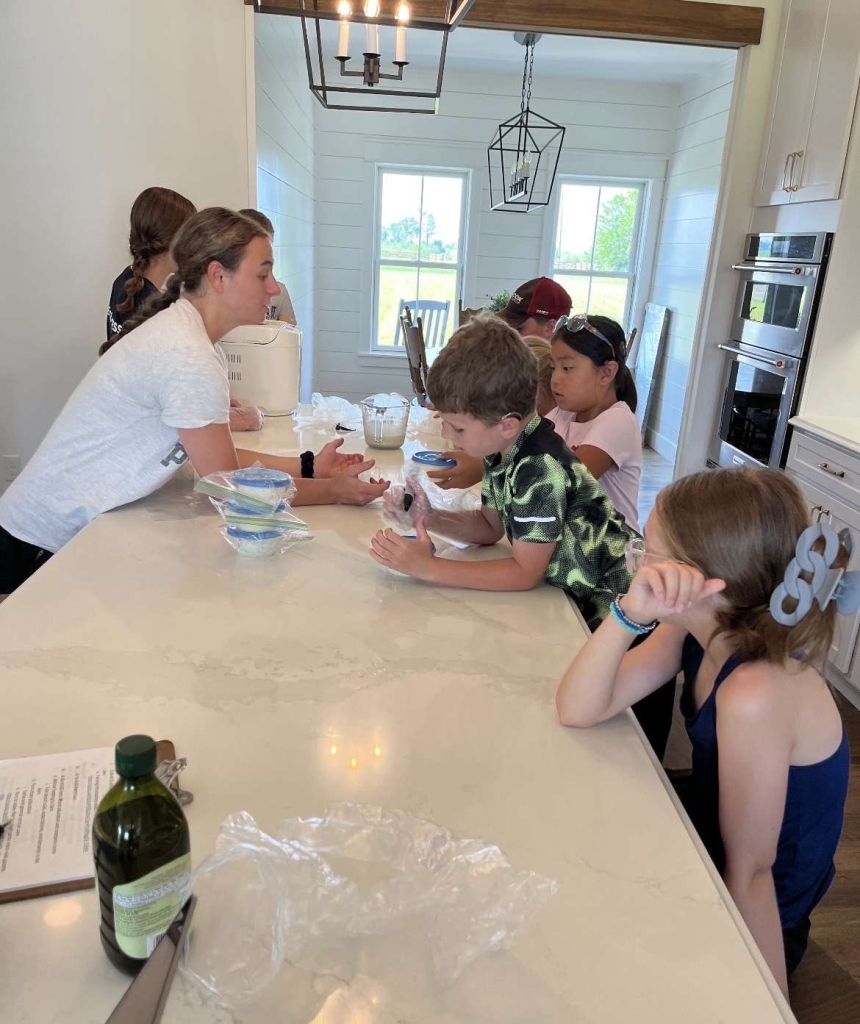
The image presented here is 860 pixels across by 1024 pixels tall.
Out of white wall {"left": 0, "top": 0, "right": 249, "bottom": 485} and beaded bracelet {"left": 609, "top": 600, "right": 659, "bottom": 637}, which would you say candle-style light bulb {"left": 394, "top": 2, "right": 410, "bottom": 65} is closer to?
A: beaded bracelet {"left": 609, "top": 600, "right": 659, "bottom": 637}

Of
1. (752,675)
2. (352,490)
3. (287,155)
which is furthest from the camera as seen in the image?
(287,155)

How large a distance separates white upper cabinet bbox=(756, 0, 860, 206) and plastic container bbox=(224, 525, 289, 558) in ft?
9.51

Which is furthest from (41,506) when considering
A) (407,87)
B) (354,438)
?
(407,87)

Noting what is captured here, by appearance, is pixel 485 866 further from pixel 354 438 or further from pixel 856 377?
pixel 856 377

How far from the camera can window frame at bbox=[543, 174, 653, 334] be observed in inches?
251

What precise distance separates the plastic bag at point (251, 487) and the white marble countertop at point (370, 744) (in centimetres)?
11

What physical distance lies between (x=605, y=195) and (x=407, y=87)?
1807mm

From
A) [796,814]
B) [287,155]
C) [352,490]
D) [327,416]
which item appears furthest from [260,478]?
[287,155]

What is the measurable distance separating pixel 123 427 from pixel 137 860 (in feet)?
4.09

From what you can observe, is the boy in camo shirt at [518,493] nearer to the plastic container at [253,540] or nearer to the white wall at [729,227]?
the plastic container at [253,540]

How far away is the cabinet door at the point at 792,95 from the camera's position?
3.38m

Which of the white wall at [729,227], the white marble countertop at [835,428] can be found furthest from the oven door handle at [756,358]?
the white marble countertop at [835,428]

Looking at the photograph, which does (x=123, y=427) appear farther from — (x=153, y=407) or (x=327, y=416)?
(x=327, y=416)

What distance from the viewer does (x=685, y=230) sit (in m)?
6.02
